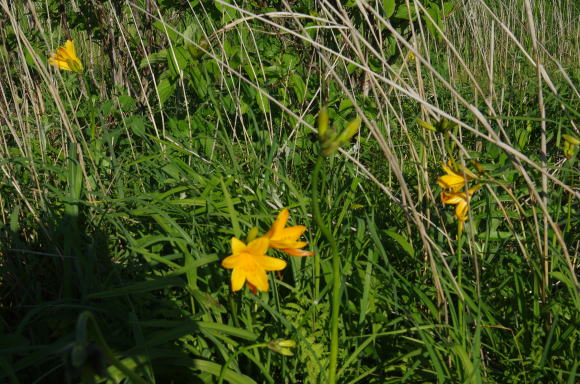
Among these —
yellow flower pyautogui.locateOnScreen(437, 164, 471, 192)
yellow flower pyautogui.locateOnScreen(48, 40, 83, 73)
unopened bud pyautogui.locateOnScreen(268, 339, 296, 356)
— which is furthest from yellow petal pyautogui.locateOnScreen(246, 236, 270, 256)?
yellow flower pyautogui.locateOnScreen(48, 40, 83, 73)

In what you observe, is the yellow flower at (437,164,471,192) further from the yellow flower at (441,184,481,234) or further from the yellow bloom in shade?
the yellow bloom in shade

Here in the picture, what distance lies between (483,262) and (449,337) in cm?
29

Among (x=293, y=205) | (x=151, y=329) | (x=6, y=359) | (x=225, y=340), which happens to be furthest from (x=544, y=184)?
(x=6, y=359)

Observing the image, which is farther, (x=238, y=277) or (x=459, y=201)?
(x=459, y=201)

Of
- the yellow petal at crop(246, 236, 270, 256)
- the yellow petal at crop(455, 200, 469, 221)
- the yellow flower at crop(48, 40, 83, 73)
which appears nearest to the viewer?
the yellow petal at crop(246, 236, 270, 256)

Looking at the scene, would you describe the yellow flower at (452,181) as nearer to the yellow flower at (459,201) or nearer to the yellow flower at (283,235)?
the yellow flower at (459,201)

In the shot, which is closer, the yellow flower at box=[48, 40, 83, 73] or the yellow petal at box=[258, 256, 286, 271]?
the yellow petal at box=[258, 256, 286, 271]

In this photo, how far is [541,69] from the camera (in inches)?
42.6

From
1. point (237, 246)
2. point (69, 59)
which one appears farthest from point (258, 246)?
point (69, 59)

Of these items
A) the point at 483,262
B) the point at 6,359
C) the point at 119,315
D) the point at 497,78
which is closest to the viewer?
the point at 6,359

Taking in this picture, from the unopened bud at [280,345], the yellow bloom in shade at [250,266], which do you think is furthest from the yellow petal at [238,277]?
the unopened bud at [280,345]

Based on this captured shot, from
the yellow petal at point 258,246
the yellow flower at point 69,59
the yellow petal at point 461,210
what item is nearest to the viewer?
the yellow petal at point 258,246

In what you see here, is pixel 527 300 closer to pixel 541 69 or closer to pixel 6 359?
pixel 541 69

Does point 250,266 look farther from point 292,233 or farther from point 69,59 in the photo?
point 69,59
